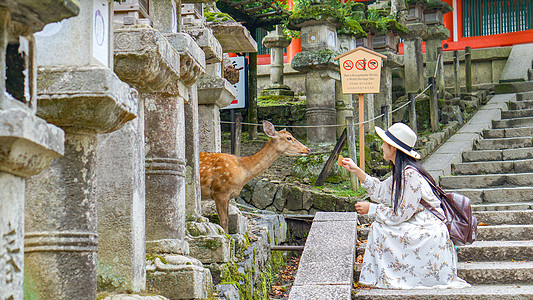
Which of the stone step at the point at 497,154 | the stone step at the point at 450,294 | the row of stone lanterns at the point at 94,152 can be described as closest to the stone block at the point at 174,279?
the row of stone lanterns at the point at 94,152

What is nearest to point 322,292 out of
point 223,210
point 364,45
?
point 223,210

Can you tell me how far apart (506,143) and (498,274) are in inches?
230

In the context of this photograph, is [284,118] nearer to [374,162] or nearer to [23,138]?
[374,162]

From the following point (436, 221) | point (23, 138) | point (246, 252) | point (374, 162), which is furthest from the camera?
point (374, 162)

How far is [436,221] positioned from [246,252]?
2076 mm

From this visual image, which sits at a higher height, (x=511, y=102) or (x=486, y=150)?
(x=511, y=102)

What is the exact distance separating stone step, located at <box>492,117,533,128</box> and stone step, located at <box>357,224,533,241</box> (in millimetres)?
5728

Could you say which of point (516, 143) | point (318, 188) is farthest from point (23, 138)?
point (516, 143)

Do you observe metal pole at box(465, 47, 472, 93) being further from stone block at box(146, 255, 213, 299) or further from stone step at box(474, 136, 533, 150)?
stone block at box(146, 255, 213, 299)

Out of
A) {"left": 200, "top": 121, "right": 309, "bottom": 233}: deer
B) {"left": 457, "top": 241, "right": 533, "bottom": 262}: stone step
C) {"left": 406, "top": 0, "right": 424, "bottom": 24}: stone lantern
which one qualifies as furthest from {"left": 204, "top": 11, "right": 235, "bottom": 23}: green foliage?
{"left": 406, "top": 0, "right": 424, "bottom": 24}: stone lantern

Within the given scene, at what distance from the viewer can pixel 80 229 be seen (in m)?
3.18

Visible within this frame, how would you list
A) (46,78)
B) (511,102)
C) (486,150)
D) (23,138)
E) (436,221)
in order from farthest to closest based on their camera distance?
(511,102)
(486,150)
(436,221)
(46,78)
(23,138)

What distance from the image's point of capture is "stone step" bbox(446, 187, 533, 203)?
8.76 meters

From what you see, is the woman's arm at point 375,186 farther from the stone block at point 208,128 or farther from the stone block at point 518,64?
the stone block at point 518,64
